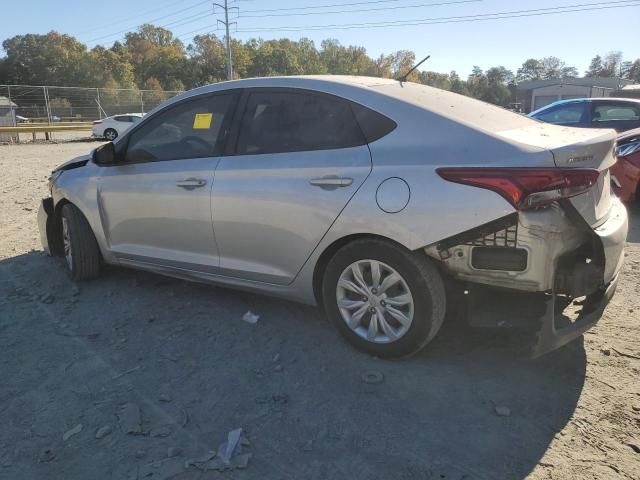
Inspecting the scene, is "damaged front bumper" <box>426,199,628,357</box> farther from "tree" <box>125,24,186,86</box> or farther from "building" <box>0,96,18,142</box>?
"tree" <box>125,24,186,86</box>

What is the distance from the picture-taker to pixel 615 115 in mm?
9656

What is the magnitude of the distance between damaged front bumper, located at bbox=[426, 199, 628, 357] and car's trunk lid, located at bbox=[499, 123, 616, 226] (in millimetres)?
85

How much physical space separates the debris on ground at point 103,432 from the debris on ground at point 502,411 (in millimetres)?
1999

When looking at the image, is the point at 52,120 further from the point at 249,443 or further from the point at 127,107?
the point at 249,443

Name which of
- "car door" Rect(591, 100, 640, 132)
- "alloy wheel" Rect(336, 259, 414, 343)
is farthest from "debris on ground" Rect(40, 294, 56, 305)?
"car door" Rect(591, 100, 640, 132)

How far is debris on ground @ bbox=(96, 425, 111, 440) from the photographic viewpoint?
8.77 feet

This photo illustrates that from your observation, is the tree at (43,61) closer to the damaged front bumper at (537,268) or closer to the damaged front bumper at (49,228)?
the damaged front bumper at (49,228)

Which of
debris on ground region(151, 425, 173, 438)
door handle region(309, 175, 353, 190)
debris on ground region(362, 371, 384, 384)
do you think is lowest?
debris on ground region(151, 425, 173, 438)

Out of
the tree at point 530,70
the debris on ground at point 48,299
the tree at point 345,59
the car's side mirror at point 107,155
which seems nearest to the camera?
the car's side mirror at point 107,155

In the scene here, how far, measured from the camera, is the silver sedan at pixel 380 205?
2.83m

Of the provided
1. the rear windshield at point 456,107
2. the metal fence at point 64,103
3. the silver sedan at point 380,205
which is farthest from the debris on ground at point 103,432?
the metal fence at point 64,103

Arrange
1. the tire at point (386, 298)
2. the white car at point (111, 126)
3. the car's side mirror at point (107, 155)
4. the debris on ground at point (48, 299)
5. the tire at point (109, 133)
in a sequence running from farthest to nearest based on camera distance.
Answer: the tire at point (109, 133)
the white car at point (111, 126)
the debris on ground at point (48, 299)
the car's side mirror at point (107, 155)
the tire at point (386, 298)

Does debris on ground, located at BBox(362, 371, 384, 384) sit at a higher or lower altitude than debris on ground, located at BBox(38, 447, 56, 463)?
higher

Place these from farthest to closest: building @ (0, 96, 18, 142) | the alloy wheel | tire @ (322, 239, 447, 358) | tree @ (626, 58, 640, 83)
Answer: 1. tree @ (626, 58, 640, 83)
2. building @ (0, 96, 18, 142)
3. the alloy wheel
4. tire @ (322, 239, 447, 358)
